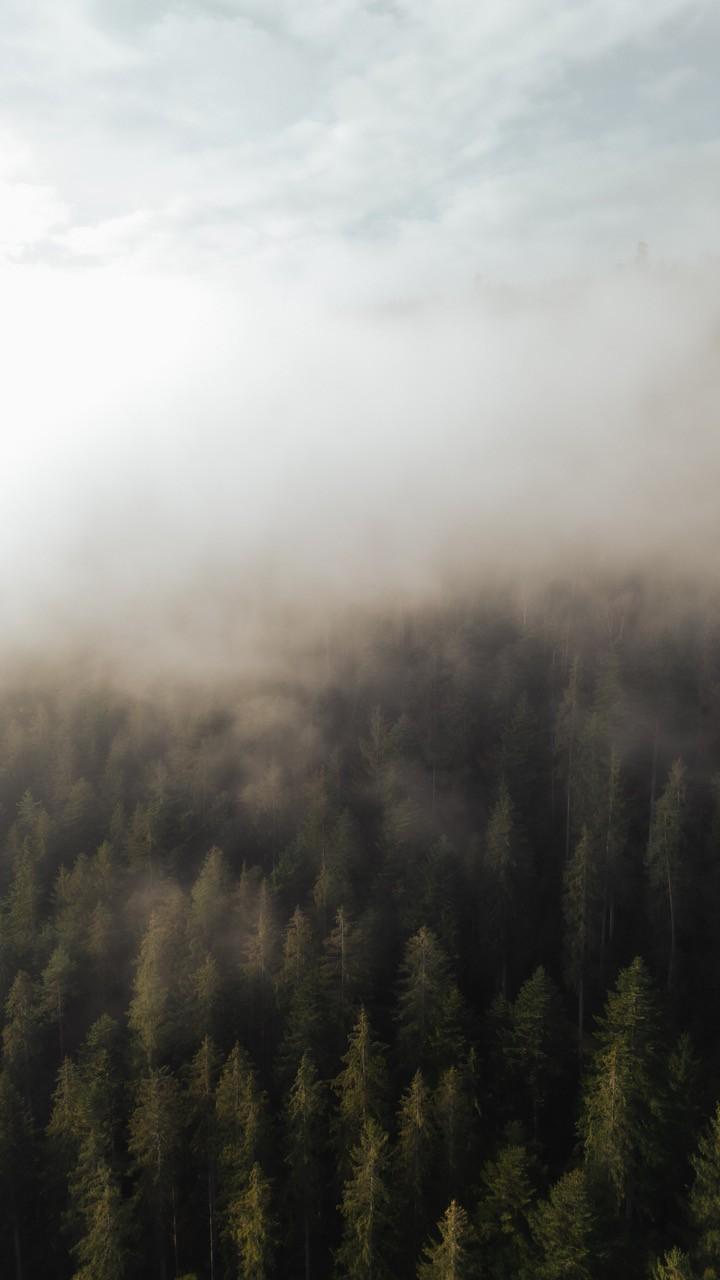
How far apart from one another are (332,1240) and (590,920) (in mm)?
26073

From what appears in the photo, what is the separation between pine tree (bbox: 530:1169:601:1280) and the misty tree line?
0.15 meters

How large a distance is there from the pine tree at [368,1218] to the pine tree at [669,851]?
2958cm

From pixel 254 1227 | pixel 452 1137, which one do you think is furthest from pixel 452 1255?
pixel 254 1227

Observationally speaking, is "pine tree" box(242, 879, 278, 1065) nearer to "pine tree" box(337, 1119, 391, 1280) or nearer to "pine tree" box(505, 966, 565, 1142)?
"pine tree" box(505, 966, 565, 1142)

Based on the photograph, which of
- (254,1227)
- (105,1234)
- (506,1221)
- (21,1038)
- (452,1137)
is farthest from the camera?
(21,1038)

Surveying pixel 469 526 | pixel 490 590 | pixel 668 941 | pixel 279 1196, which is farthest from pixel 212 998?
pixel 469 526

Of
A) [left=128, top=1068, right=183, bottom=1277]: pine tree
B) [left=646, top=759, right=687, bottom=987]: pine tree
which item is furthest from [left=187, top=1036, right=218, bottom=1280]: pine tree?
[left=646, top=759, right=687, bottom=987]: pine tree

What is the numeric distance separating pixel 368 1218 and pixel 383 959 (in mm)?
23167

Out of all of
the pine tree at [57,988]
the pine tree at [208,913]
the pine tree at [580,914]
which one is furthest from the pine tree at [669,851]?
the pine tree at [57,988]

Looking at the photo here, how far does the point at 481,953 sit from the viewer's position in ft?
187

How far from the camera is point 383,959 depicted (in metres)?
55.0

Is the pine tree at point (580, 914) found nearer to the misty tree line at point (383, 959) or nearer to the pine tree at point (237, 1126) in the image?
the misty tree line at point (383, 959)

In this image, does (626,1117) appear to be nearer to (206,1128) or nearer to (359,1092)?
(359,1092)

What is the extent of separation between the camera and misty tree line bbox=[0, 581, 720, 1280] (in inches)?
1351
